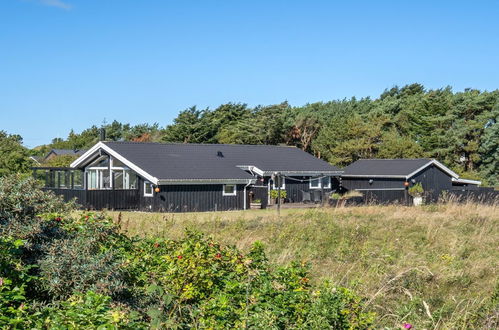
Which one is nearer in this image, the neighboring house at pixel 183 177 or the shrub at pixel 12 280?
the shrub at pixel 12 280

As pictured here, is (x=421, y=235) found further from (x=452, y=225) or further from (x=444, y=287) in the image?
(x=444, y=287)

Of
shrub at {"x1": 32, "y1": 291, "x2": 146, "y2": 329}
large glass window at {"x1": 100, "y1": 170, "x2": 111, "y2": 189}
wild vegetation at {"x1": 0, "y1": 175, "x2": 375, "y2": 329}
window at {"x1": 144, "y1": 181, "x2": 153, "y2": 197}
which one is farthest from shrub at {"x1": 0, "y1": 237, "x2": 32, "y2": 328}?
large glass window at {"x1": 100, "y1": 170, "x2": 111, "y2": 189}

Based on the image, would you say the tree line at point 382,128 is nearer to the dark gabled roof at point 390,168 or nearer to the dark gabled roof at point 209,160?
the dark gabled roof at point 390,168

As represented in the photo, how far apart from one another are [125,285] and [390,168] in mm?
36181

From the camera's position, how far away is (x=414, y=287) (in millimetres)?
9930

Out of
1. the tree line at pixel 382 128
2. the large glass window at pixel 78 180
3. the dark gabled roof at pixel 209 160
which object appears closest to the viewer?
the dark gabled roof at pixel 209 160

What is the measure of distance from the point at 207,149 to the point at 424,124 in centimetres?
2987

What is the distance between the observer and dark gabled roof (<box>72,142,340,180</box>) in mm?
30547

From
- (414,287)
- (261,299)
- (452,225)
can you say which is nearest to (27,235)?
(261,299)

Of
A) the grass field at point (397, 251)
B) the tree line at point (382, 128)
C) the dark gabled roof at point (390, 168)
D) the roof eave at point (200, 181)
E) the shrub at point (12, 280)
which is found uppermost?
the tree line at point (382, 128)

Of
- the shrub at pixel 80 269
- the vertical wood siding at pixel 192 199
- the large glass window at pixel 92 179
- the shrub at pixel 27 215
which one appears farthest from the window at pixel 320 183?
the shrub at pixel 80 269

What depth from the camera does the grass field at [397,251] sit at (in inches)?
331

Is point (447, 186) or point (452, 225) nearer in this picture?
point (452, 225)

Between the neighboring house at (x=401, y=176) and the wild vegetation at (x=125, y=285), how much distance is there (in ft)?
101
